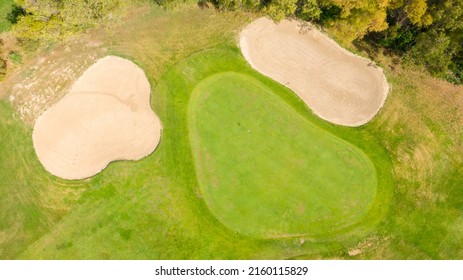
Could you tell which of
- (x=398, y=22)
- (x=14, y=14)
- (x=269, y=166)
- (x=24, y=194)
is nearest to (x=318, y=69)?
(x=398, y=22)

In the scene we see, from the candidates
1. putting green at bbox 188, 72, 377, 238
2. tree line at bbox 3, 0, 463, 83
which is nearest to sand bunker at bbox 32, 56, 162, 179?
putting green at bbox 188, 72, 377, 238

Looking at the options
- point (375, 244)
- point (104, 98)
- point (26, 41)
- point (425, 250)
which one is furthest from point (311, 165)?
point (26, 41)

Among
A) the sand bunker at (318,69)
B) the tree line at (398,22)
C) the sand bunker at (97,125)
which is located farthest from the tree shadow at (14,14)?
the sand bunker at (318,69)

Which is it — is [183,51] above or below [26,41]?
above

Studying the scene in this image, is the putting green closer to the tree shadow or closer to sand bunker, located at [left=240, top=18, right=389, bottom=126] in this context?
sand bunker, located at [left=240, top=18, right=389, bottom=126]

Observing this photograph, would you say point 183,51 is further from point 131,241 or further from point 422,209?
point 422,209
